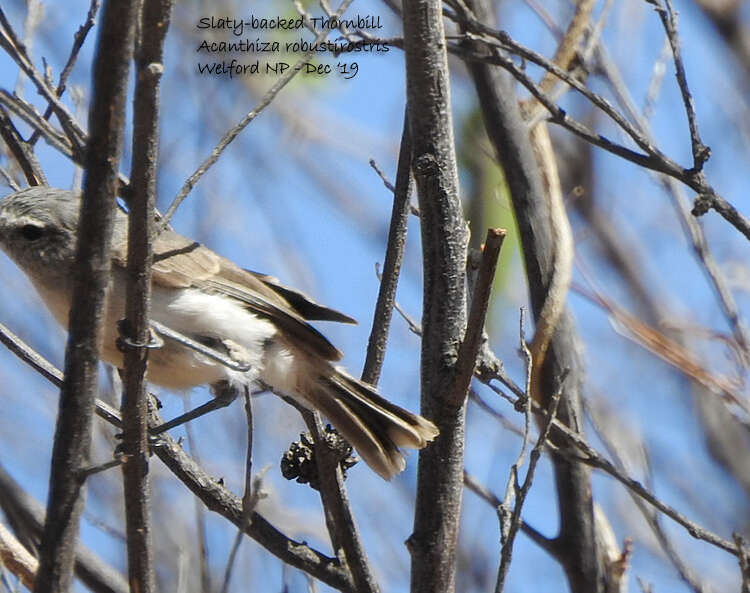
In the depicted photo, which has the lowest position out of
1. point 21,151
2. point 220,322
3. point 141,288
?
point 141,288

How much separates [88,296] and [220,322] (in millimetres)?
1518

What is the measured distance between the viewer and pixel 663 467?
18.4 ft

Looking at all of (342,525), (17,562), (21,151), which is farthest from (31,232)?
(342,525)

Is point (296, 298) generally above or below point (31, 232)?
above

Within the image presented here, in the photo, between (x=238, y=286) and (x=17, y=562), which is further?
(x=238, y=286)

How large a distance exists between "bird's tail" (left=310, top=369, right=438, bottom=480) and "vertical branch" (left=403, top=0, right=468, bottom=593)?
0.49 meters

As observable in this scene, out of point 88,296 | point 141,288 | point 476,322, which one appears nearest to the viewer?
point 88,296

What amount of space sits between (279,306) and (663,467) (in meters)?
2.92

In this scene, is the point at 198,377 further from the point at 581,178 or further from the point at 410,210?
the point at 581,178

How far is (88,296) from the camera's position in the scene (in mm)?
1883

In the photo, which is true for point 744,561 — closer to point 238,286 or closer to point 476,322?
point 476,322

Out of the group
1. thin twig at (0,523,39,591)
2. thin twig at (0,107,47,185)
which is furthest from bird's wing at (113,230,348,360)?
thin twig at (0,523,39,591)

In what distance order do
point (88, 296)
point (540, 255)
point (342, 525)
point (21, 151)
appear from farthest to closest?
point (540, 255) → point (21, 151) → point (342, 525) → point (88, 296)

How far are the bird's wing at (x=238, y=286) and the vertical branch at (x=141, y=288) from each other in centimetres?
122
